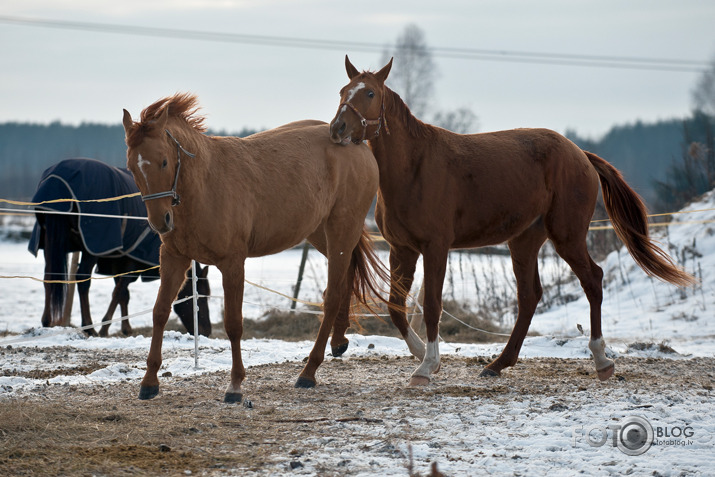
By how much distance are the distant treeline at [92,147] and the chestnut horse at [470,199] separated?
205 feet

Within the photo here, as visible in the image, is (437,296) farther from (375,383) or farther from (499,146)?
(499,146)

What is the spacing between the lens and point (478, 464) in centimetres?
374

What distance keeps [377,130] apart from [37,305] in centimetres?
1027

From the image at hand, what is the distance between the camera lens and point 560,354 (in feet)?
25.6

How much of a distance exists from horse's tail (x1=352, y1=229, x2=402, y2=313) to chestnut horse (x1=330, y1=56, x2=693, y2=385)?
0.16m

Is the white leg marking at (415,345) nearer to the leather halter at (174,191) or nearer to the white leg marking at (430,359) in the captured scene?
Result: the white leg marking at (430,359)

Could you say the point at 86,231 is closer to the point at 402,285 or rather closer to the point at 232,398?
the point at 402,285

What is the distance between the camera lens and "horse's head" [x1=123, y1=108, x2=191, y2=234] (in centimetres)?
→ 483

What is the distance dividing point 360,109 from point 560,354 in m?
3.60

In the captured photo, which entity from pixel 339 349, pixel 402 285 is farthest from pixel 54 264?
pixel 402 285

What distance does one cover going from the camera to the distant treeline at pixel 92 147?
3002 inches

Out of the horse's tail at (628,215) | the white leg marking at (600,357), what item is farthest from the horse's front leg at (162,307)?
the horse's tail at (628,215)

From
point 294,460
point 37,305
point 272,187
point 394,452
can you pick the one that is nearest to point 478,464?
point 394,452

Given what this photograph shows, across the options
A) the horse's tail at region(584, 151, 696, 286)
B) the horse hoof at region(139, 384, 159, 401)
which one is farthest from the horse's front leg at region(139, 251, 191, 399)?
the horse's tail at region(584, 151, 696, 286)
